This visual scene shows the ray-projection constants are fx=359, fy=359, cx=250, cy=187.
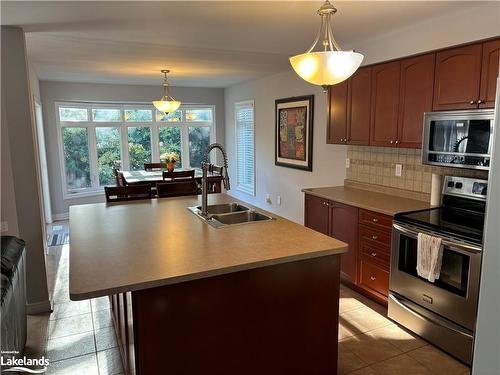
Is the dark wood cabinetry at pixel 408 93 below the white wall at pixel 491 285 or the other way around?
the other way around

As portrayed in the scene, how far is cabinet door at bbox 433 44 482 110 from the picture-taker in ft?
8.29

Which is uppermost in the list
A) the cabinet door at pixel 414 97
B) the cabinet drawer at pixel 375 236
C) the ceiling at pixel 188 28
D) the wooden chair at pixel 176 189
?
the ceiling at pixel 188 28

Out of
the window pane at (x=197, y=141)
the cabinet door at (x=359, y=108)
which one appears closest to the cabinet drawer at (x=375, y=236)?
the cabinet door at (x=359, y=108)

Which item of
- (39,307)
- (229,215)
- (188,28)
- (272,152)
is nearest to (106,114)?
(272,152)

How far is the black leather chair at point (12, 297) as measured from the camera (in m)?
1.82

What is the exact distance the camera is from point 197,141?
7672 millimetres

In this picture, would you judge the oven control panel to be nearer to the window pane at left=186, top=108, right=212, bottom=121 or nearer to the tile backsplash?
the tile backsplash

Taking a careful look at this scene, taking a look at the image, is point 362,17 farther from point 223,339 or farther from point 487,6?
point 223,339

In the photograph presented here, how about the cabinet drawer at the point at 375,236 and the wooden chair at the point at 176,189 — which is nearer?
the cabinet drawer at the point at 375,236

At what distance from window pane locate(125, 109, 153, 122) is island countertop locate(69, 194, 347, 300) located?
4.55 m

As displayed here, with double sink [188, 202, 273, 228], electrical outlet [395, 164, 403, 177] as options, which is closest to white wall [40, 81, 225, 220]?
double sink [188, 202, 273, 228]

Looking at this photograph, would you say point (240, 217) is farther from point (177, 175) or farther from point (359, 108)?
point (177, 175)

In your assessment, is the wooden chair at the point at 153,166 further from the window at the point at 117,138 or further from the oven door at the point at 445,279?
the oven door at the point at 445,279

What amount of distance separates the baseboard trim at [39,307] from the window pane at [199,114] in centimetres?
501
